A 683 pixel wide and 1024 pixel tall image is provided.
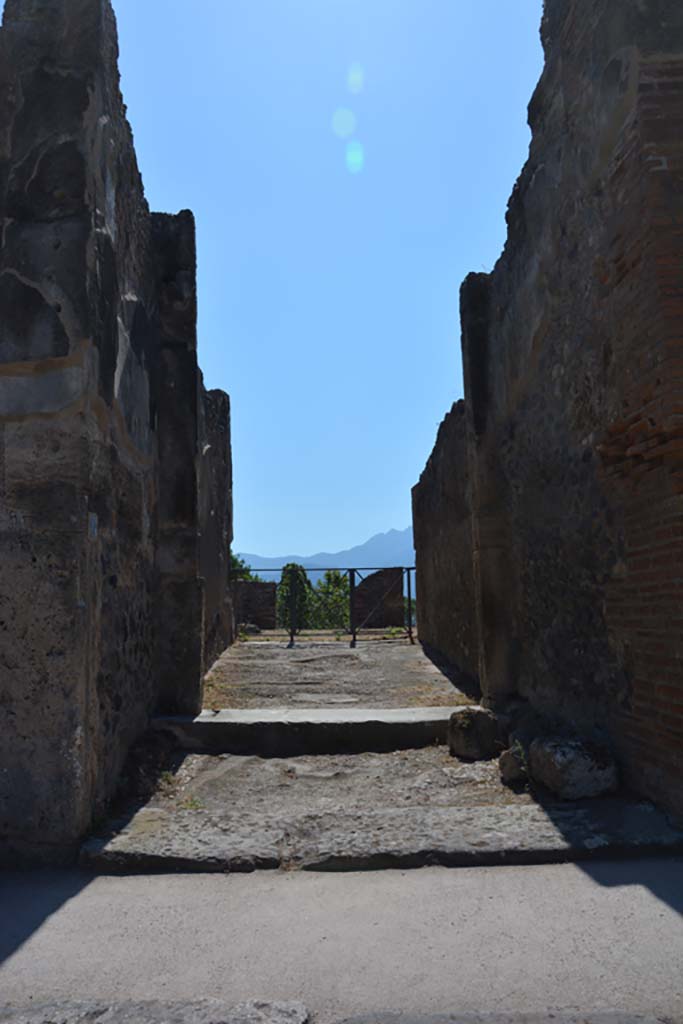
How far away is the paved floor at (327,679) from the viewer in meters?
5.61

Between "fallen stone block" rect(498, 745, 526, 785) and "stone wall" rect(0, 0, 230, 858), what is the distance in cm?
200

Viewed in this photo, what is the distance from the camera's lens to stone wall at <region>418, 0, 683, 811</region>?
3037mm

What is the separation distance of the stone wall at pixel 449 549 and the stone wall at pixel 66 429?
329 centimetres

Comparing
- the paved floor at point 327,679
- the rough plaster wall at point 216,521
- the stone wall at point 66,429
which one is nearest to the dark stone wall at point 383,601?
the paved floor at point 327,679

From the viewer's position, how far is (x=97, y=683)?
129 inches

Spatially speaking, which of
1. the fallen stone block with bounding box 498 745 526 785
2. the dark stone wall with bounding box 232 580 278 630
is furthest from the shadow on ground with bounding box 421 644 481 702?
the dark stone wall with bounding box 232 580 278 630

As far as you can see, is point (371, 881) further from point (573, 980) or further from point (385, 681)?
point (385, 681)

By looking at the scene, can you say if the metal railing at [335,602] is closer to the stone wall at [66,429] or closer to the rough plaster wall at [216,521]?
the rough plaster wall at [216,521]

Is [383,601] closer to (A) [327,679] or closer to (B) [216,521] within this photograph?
(B) [216,521]

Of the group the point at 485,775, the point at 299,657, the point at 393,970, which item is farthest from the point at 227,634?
the point at 393,970

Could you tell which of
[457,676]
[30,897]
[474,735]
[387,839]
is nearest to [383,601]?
[457,676]

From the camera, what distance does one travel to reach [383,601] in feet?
55.1

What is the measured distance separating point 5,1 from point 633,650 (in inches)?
173

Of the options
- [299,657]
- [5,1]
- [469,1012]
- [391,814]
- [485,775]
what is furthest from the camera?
[299,657]
